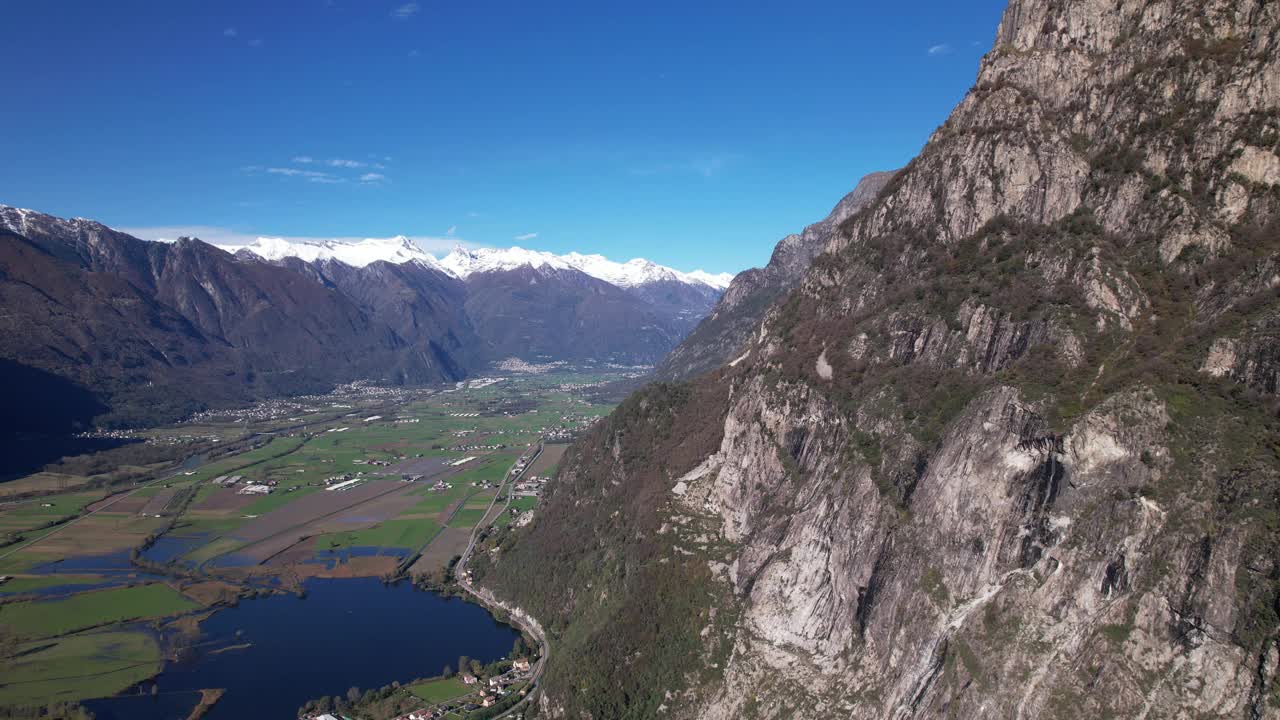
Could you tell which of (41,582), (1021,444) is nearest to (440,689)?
(1021,444)

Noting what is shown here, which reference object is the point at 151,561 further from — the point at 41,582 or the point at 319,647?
the point at 319,647

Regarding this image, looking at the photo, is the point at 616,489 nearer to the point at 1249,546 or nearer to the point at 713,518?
the point at 713,518

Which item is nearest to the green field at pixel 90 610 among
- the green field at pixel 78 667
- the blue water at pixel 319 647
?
the green field at pixel 78 667

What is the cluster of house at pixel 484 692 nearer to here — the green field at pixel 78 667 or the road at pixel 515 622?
the road at pixel 515 622

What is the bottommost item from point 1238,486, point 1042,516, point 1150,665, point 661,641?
point 661,641

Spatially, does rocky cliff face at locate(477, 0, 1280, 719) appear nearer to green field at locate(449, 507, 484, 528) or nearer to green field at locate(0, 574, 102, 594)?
green field at locate(449, 507, 484, 528)

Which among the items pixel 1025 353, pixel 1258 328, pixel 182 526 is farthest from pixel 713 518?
pixel 182 526
